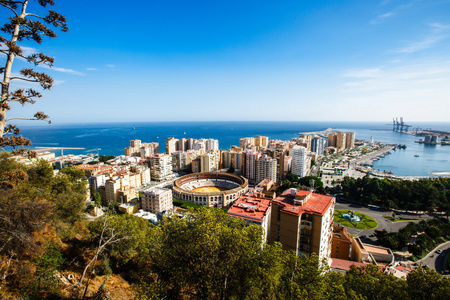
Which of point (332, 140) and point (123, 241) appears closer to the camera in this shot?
point (123, 241)

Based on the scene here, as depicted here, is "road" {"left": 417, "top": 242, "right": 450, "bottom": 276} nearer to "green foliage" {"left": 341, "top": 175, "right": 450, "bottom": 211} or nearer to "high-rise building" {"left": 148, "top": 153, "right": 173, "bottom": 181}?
"green foliage" {"left": 341, "top": 175, "right": 450, "bottom": 211}

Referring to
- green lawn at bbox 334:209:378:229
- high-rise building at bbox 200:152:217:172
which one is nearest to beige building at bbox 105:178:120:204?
high-rise building at bbox 200:152:217:172

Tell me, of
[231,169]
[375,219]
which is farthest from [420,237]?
[231,169]

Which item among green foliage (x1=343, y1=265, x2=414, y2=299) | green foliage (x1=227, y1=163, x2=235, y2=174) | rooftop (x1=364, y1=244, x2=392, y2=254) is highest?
green foliage (x1=343, y1=265, x2=414, y2=299)

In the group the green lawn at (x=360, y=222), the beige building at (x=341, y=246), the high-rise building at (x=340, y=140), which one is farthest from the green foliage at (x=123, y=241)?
the high-rise building at (x=340, y=140)

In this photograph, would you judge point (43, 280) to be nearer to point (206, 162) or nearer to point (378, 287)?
point (378, 287)
